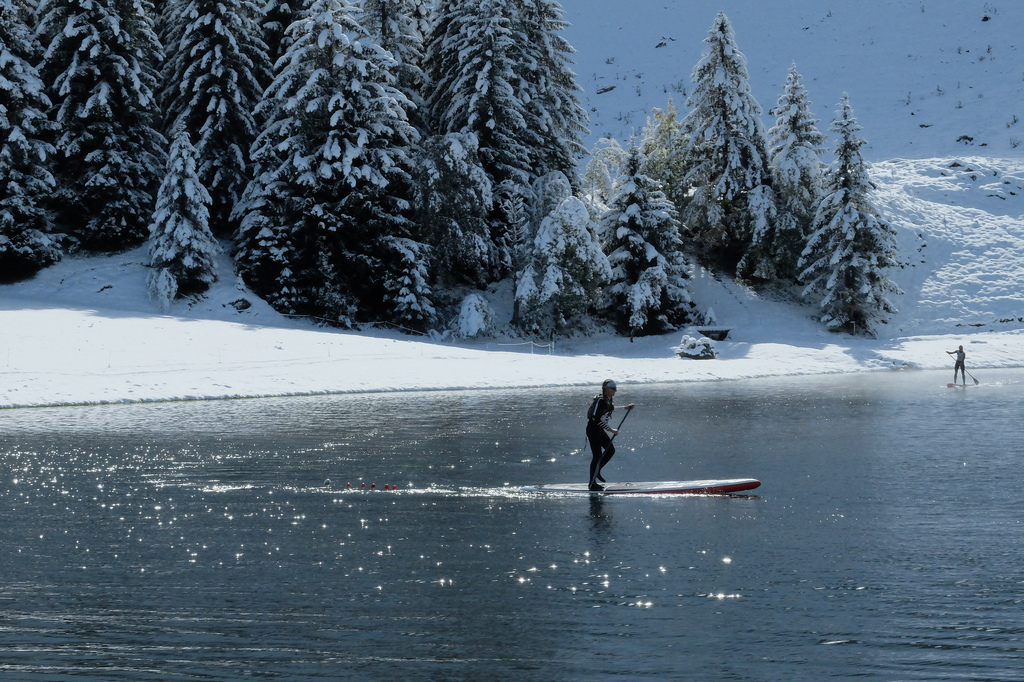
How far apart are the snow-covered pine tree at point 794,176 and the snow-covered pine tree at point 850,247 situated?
1459mm

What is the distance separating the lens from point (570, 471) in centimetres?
1688

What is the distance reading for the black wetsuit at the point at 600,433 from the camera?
15438 mm

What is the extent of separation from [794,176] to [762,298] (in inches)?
262

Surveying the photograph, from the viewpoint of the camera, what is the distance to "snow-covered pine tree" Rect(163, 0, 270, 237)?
4644 cm

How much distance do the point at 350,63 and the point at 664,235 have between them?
1730cm

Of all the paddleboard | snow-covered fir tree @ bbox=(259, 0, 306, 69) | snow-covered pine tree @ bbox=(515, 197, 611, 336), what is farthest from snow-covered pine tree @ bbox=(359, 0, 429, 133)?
the paddleboard

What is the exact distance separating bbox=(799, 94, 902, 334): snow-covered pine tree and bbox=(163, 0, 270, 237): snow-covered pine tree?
95.6 ft

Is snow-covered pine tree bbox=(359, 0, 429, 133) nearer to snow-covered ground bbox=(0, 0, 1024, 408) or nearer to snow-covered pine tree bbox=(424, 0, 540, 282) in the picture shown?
snow-covered pine tree bbox=(424, 0, 540, 282)

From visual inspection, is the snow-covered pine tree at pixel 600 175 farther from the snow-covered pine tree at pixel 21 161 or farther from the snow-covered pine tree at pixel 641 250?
the snow-covered pine tree at pixel 21 161

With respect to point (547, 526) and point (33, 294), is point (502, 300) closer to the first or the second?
point (33, 294)

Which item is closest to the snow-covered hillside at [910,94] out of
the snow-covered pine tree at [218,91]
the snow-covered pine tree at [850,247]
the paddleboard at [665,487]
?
the snow-covered pine tree at [850,247]

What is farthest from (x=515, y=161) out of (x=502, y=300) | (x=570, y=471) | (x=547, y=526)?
(x=547, y=526)

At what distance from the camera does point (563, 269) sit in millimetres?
44250

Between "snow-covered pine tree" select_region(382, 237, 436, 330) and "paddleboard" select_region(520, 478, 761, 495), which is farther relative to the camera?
"snow-covered pine tree" select_region(382, 237, 436, 330)
